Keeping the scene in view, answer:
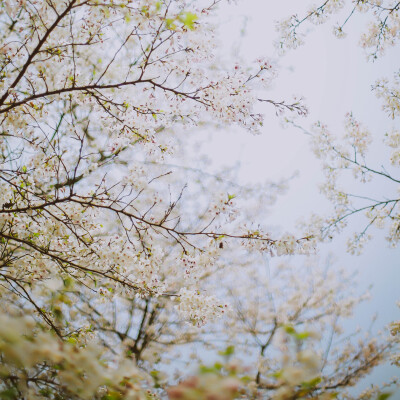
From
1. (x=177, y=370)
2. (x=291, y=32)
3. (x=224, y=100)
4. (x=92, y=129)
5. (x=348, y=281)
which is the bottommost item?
(x=177, y=370)

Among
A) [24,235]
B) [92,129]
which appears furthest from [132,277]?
[92,129]

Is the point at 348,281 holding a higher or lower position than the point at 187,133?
higher

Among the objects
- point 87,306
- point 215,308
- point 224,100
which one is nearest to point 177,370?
point 87,306

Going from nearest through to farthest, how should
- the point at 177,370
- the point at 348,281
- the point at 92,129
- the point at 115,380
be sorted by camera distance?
the point at 115,380 → the point at 92,129 → the point at 177,370 → the point at 348,281

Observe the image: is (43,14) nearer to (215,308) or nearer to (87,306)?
(215,308)

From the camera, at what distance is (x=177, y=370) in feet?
32.1

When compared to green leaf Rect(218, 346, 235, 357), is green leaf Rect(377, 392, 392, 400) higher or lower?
higher

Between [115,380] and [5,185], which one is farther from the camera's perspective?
[5,185]

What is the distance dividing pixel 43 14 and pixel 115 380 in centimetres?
360

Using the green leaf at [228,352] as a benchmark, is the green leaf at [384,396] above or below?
above

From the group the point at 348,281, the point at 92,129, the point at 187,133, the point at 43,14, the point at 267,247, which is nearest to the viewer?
the point at 43,14

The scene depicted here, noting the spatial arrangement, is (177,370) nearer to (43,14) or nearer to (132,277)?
(132,277)

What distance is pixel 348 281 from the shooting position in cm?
1256

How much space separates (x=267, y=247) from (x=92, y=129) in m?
4.90
